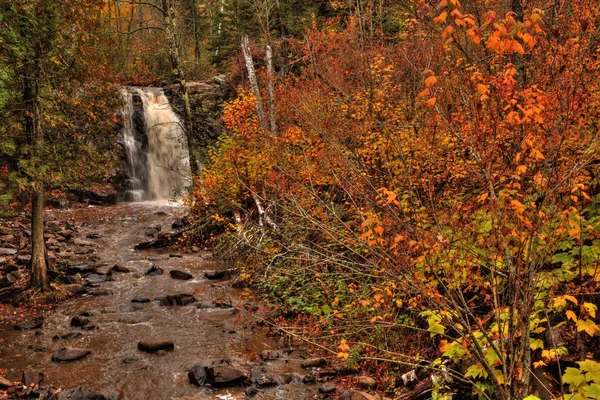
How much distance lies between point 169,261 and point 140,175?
40.4 ft

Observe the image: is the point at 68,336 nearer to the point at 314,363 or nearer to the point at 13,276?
the point at 13,276

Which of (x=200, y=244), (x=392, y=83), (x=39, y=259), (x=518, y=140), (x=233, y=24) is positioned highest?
(x=233, y=24)

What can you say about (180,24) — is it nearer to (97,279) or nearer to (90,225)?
(90,225)

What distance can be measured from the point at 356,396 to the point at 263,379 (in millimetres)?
1890

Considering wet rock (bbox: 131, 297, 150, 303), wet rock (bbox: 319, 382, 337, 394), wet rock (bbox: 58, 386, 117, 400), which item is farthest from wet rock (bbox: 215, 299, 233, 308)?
wet rock (bbox: 319, 382, 337, 394)

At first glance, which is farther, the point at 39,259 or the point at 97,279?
the point at 97,279

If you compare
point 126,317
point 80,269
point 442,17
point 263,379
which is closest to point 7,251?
point 80,269

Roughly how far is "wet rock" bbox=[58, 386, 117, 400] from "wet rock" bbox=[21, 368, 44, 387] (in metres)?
0.64

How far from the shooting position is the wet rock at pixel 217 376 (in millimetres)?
7094

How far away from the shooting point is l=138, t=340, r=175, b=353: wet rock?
8391 millimetres

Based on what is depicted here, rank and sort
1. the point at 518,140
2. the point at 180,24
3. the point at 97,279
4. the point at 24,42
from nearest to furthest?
the point at 518,140 → the point at 24,42 → the point at 97,279 → the point at 180,24

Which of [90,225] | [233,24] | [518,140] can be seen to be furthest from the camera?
[233,24]

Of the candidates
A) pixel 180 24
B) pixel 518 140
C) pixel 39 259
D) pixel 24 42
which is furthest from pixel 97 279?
pixel 180 24

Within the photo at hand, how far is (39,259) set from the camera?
10266 millimetres
